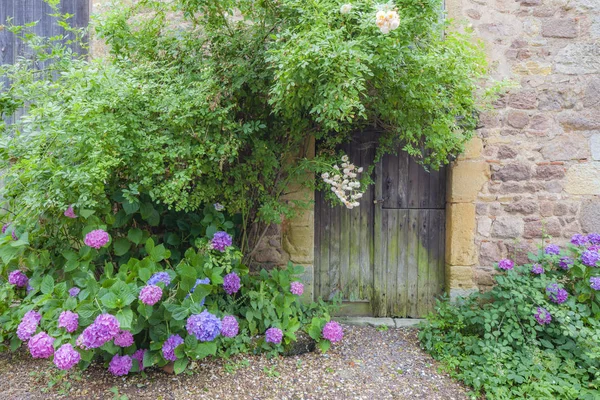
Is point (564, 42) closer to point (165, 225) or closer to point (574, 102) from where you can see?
point (574, 102)

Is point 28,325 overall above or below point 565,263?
below

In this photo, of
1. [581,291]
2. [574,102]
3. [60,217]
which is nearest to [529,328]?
[581,291]

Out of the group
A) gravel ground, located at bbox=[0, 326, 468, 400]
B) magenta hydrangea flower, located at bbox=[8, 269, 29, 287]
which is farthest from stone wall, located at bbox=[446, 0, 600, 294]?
magenta hydrangea flower, located at bbox=[8, 269, 29, 287]

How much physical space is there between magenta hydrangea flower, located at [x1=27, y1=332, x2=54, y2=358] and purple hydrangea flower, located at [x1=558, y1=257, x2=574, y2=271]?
11.9 feet

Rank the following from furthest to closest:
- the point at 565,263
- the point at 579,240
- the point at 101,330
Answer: the point at 579,240, the point at 565,263, the point at 101,330

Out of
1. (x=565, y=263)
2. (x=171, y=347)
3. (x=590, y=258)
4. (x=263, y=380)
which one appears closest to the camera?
(x=171, y=347)

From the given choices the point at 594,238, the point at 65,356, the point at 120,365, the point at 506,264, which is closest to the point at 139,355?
the point at 120,365

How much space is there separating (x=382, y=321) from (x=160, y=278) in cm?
218

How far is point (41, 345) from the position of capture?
7.26 feet

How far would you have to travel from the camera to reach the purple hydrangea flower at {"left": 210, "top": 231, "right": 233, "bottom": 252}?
2842 millimetres

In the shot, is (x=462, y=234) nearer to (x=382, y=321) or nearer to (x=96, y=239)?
(x=382, y=321)

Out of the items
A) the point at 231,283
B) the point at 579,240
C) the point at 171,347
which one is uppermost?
the point at 579,240

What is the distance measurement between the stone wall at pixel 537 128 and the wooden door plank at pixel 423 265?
39 centimetres

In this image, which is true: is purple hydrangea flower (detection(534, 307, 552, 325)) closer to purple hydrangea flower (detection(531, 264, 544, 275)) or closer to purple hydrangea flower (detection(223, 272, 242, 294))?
purple hydrangea flower (detection(531, 264, 544, 275))
